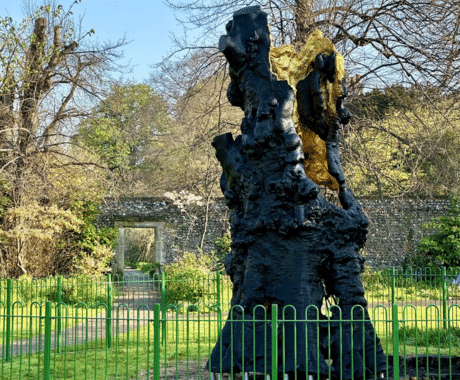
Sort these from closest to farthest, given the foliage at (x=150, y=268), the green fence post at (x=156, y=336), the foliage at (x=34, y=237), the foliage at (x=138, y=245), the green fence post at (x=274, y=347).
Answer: the green fence post at (x=274, y=347)
the green fence post at (x=156, y=336)
the foliage at (x=34, y=237)
the foliage at (x=150, y=268)
the foliage at (x=138, y=245)

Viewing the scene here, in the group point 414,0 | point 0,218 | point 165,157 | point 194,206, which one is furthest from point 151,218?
point 414,0

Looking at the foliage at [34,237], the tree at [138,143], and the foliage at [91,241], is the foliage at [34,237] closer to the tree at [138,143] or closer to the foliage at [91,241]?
the foliage at [91,241]

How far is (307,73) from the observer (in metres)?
8.10

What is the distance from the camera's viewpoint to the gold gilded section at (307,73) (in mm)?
7871

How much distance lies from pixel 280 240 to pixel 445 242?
14.4m

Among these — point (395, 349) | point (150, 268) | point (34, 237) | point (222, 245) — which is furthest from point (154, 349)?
point (150, 268)

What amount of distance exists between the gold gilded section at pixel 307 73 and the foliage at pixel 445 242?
13.0m

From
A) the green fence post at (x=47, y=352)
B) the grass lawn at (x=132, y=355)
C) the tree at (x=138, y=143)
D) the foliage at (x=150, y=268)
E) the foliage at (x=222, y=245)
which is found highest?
the tree at (x=138, y=143)

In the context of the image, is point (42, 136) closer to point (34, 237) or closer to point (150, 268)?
point (34, 237)

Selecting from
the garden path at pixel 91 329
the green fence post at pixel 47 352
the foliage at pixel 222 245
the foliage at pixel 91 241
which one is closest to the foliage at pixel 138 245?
the foliage at pixel 91 241

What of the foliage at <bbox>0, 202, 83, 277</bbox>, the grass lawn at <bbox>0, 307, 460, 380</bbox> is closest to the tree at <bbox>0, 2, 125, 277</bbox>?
the foliage at <bbox>0, 202, 83, 277</bbox>

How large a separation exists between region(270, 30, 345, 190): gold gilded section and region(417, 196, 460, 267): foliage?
13.0 meters

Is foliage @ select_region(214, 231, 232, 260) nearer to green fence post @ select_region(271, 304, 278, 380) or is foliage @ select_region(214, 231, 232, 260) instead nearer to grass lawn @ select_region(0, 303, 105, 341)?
grass lawn @ select_region(0, 303, 105, 341)

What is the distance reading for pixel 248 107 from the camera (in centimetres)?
762
